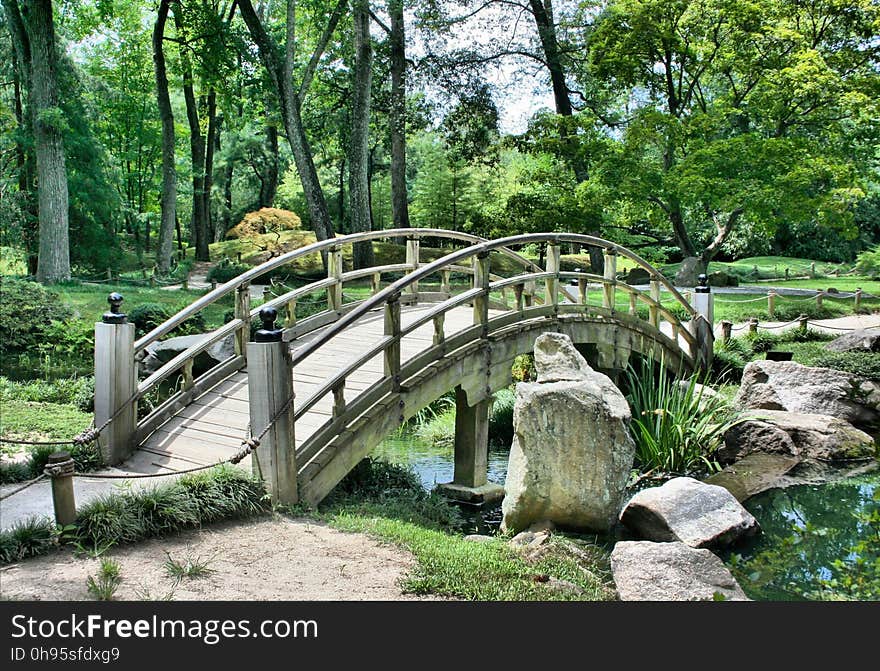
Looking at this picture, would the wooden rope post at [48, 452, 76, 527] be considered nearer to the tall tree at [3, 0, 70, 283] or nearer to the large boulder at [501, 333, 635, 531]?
the large boulder at [501, 333, 635, 531]

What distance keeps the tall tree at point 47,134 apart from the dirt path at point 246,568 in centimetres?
1341

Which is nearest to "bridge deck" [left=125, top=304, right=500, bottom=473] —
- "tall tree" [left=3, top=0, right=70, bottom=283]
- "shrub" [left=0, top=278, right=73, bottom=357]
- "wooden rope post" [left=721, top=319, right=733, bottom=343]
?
"shrub" [left=0, top=278, right=73, bottom=357]

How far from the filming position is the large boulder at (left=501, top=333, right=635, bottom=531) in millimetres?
6859

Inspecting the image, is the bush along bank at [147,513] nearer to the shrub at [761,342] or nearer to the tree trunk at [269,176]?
the shrub at [761,342]

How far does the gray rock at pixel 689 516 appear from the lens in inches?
273

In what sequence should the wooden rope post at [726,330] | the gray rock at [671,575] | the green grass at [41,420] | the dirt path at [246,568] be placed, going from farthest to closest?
the wooden rope post at [726,330] → the green grass at [41,420] → the gray rock at [671,575] → the dirt path at [246,568]

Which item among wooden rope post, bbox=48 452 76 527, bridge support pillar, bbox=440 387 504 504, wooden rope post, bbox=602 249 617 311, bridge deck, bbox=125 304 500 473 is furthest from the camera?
wooden rope post, bbox=602 249 617 311

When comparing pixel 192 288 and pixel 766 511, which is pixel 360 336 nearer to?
pixel 766 511

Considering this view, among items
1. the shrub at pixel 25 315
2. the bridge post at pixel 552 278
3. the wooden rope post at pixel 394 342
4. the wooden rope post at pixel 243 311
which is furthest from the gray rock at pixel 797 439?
the shrub at pixel 25 315

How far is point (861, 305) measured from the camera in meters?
19.0

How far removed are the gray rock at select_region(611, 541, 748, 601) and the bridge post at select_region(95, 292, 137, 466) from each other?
3.95 m

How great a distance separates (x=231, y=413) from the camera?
702 centimetres

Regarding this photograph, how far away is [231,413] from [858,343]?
410 inches

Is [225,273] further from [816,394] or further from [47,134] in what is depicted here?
[816,394]
